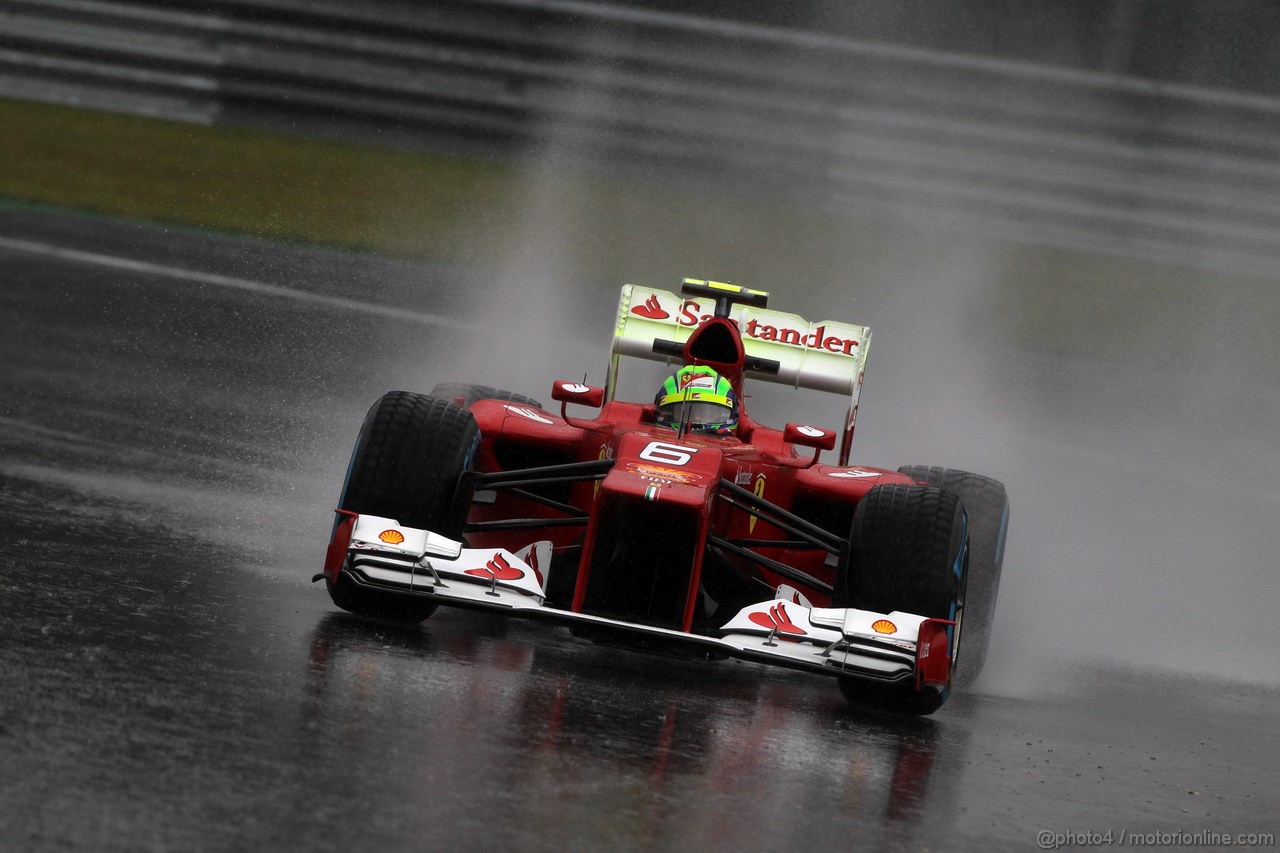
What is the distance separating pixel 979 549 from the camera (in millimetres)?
10117

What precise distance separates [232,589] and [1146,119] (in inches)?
977

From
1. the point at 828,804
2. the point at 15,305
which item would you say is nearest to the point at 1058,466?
the point at 15,305

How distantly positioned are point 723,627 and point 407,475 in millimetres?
1807

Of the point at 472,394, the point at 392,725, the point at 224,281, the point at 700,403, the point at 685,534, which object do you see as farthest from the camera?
the point at 224,281

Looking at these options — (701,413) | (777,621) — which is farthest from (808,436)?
(777,621)

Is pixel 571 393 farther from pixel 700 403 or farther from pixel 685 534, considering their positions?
pixel 685 534

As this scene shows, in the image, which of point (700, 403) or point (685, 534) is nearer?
point (685, 534)

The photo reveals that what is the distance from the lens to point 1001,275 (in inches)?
989

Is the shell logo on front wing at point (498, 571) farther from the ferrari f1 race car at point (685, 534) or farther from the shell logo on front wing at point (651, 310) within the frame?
the shell logo on front wing at point (651, 310)

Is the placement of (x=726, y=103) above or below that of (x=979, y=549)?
above

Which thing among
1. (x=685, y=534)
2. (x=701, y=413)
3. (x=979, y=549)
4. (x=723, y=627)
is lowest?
(x=723, y=627)

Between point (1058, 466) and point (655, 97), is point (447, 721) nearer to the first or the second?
point (1058, 466)

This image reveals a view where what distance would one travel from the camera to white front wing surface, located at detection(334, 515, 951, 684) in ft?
24.5

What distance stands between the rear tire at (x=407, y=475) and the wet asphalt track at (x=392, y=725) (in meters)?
0.21
